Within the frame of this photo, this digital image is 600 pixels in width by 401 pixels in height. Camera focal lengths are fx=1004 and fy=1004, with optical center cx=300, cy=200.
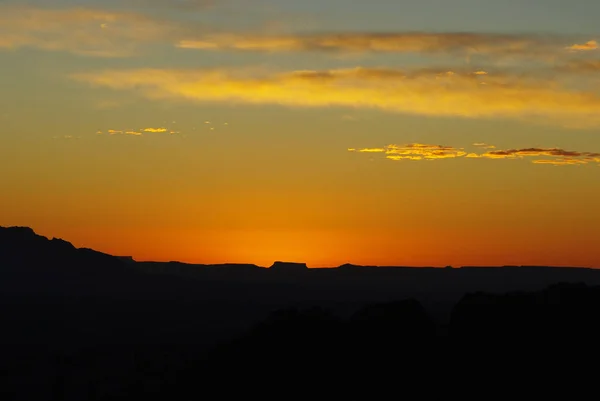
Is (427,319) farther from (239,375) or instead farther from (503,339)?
(239,375)

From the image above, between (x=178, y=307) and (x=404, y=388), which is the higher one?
(x=178, y=307)

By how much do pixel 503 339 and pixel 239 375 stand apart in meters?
19.0

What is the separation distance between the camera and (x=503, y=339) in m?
68.0

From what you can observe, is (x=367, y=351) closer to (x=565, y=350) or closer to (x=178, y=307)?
(x=565, y=350)

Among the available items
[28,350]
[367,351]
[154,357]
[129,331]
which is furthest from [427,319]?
[129,331]

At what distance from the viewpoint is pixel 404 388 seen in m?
66.8

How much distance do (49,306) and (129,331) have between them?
31379mm

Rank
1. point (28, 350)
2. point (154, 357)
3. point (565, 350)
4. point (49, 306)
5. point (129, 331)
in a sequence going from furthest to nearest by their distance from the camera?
point (49, 306)
point (129, 331)
point (28, 350)
point (154, 357)
point (565, 350)

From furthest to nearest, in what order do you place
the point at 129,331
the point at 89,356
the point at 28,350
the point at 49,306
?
1. the point at 49,306
2. the point at 129,331
3. the point at 28,350
4. the point at 89,356

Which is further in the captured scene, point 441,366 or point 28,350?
point 28,350

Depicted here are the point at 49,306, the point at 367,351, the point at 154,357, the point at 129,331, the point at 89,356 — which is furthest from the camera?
the point at 49,306

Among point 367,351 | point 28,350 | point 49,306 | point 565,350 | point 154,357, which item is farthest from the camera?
point 49,306

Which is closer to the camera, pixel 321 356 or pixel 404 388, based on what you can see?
pixel 404 388

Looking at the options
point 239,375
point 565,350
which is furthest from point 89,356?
point 565,350
